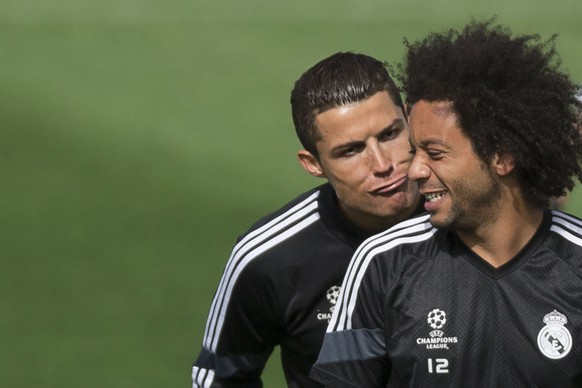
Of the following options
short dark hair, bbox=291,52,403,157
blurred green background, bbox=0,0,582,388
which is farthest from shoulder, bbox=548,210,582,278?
blurred green background, bbox=0,0,582,388

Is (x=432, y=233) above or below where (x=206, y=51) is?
below

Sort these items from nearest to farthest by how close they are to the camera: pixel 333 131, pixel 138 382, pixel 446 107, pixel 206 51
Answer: pixel 446 107 < pixel 333 131 < pixel 138 382 < pixel 206 51

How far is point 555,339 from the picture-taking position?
167 inches

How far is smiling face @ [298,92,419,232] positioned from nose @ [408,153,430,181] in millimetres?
652

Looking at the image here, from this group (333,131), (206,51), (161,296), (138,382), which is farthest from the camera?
Answer: (206,51)

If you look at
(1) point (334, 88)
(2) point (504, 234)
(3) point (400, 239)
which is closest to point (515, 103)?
(2) point (504, 234)

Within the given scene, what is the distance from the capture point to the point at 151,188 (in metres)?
9.12

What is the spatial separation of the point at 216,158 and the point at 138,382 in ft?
6.92

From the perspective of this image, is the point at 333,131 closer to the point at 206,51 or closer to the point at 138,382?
the point at 138,382

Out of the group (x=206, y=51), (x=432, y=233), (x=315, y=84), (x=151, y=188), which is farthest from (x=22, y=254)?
(x=432, y=233)

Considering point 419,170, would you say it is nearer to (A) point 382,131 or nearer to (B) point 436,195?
(B) point 436,195

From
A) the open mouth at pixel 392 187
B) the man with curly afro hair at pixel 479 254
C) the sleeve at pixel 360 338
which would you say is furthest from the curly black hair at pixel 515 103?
the open mouth at pixel 392 187

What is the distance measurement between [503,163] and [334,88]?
3.69 ft

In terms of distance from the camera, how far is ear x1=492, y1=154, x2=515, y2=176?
172 inches
